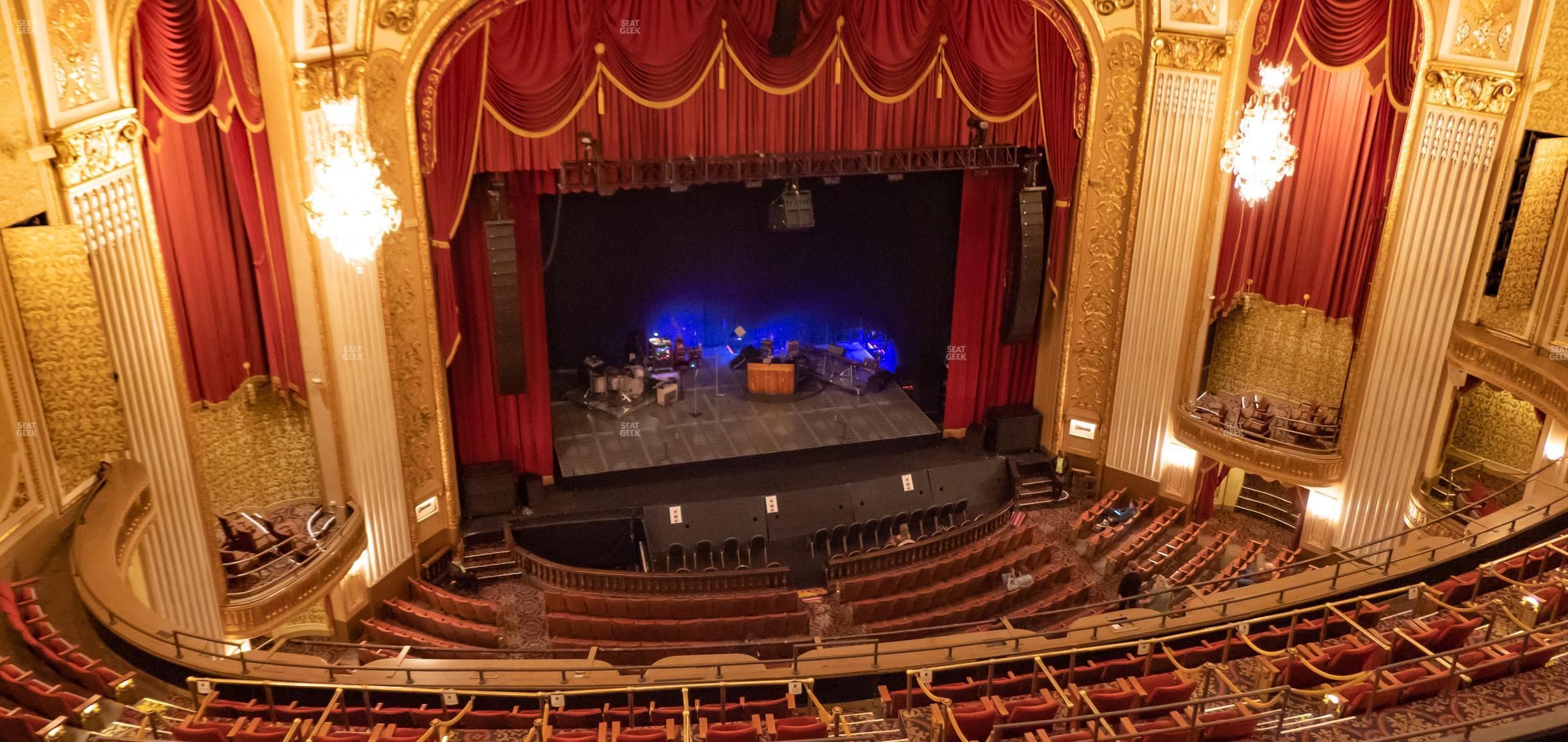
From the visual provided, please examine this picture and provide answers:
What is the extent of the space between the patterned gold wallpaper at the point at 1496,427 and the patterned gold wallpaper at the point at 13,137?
13257 mm

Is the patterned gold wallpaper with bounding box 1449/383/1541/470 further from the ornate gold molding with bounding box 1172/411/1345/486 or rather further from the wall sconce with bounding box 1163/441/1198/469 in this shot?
the wall sconce with bounding box 1163/441/1198/469

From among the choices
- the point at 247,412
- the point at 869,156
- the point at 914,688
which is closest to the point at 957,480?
the point at 869,156

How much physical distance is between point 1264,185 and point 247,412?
10558mm

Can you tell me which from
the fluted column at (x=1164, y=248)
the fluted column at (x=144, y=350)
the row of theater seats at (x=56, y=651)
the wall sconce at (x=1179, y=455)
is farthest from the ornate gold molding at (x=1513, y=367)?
the fluted column at (x=144, y=350)

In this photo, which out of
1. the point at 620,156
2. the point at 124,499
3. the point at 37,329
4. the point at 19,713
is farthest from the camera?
the point at 620,156

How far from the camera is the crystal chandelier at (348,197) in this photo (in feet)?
27.3

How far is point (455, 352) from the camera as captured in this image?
558 inches

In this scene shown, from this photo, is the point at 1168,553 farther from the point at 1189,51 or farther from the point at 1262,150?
the point at 1189,51

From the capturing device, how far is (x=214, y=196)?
36.9ft

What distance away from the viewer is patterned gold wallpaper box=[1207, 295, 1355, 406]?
583 inches

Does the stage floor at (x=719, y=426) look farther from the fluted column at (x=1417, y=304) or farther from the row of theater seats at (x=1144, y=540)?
the fluted column at (x=1417, y=304)

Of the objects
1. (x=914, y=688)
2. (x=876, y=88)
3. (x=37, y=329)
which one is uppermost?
(x=876, y=88)

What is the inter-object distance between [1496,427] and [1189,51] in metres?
5.42

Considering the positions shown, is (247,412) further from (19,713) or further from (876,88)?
(876,88)
